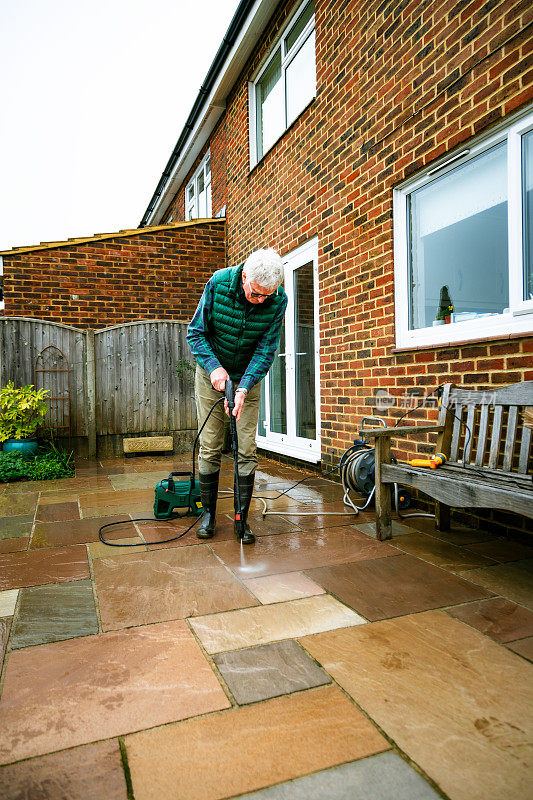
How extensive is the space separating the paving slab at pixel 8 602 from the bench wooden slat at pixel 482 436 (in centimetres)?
247

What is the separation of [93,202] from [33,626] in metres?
27.4

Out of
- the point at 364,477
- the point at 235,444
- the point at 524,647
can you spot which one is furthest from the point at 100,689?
the point at 364,477

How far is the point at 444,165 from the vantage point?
3.52 m

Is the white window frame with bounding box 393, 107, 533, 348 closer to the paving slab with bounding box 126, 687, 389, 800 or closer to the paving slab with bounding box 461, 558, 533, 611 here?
the paving slab with bounding box 461, 558, 533, 611

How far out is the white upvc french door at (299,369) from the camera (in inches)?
219

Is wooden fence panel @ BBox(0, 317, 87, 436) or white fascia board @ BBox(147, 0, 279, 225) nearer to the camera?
white fascia board @ BBox(147, 0, 279, 225)

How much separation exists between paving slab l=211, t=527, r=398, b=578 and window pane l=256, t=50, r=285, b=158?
5.08m

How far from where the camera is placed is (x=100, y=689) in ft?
5.40

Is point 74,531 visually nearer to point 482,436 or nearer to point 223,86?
point 482,436

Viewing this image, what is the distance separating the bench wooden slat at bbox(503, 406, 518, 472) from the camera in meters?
2.74

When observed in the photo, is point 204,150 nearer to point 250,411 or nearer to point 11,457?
point 11,457

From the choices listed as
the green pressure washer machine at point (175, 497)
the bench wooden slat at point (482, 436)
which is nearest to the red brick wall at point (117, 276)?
the green pressure washer machine at point (175, 497)

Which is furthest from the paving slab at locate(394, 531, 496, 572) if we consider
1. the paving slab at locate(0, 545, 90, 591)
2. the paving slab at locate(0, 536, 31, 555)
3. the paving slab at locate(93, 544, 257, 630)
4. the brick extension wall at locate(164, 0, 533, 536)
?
the paving slab at locate(0, 536, 31, 555)

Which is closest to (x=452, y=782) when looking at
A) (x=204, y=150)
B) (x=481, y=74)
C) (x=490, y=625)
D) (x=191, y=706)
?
(x=191, y=706)
